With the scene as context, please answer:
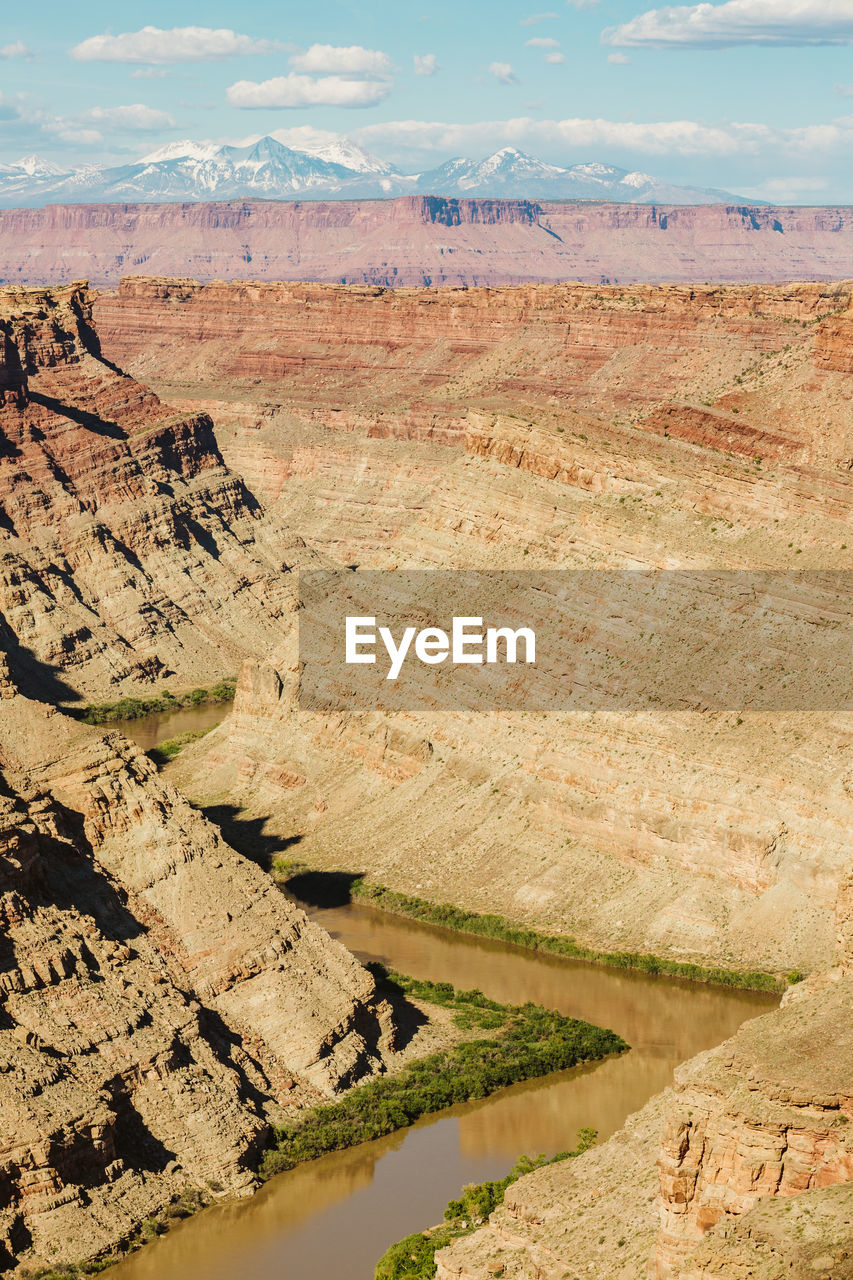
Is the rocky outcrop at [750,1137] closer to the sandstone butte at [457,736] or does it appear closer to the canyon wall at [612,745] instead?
the sandstone butte at [457,736]

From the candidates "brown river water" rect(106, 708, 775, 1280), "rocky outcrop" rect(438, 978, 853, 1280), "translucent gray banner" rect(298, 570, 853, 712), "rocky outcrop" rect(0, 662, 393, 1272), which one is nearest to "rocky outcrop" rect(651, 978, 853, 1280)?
"rocky outcrop" rect(438, 978, 853, 1280)

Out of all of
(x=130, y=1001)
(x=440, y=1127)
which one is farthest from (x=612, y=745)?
(x=130, y=1001)

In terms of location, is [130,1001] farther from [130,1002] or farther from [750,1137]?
[750,1137]

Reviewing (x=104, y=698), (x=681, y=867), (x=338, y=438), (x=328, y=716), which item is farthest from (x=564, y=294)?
(x=681, y=867)

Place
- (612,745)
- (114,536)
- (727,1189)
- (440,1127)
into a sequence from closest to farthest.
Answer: (727,1189)
(440,1127)
(612,745)
(114,536)

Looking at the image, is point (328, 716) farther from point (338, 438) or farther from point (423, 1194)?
point (338, 438)

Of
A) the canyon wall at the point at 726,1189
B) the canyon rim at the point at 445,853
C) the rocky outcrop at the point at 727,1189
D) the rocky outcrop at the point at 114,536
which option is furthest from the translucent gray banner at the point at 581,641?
the rocky outcrop at the point at 727,1189
